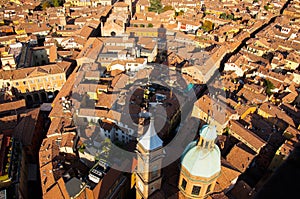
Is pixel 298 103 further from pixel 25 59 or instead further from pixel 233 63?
pixel 25 59

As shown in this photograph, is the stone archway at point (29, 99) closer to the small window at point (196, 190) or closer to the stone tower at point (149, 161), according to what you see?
the stone tower at point (149, 161)

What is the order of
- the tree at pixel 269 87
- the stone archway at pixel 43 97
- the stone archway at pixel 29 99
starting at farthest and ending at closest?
1. the stone archway at pixel 43 97
2. the stone archway at pixel 29 99
3. the tree at pixel 269 87

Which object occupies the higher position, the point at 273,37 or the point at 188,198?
the point at 273,37

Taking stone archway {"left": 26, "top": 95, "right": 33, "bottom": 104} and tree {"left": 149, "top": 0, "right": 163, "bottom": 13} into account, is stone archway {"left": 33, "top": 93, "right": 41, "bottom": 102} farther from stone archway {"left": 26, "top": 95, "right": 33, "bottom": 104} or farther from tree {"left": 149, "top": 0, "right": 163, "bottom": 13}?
tree {"left": 149, "top": 0, "right": 163, "bottom": 13}

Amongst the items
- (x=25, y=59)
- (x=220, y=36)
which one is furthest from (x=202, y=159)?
(x=220, y=36)

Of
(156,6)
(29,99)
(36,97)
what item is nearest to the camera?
(29,99)

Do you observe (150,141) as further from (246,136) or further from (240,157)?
(246,136)

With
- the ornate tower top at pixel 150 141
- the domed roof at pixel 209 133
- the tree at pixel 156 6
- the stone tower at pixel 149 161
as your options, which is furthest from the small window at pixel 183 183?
the tree at pixel 156 6

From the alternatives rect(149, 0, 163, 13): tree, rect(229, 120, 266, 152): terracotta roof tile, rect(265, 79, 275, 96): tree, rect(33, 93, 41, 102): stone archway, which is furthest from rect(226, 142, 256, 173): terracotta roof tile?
rect(149, 0, 163, 13): tree

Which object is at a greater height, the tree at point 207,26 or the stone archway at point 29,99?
the tree at point 207,26

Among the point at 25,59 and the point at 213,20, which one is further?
the point at 213,20

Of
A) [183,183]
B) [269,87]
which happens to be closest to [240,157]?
[183,183]
